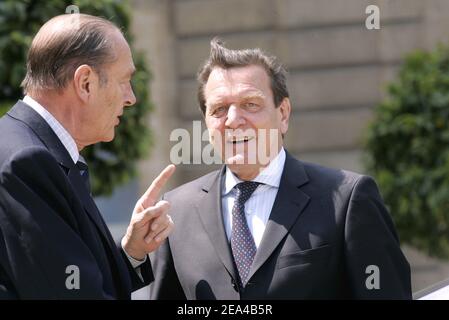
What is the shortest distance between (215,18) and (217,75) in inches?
236

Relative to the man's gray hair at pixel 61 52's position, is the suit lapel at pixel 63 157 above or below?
below

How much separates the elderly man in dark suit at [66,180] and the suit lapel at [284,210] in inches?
12.6

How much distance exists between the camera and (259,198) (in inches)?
120

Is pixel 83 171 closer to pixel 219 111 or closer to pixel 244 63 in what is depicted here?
pixel 219 111

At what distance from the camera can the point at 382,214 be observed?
9.60 feet

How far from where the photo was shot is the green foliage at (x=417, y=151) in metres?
6.59

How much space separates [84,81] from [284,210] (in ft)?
2.55

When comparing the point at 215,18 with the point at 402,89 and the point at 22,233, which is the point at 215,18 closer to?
the point at 402,89

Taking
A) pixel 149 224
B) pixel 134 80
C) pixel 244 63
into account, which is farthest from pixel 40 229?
pixel 134 80

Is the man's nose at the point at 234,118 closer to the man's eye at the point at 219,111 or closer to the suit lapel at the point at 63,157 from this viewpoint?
the man's eye at the point at 219,111

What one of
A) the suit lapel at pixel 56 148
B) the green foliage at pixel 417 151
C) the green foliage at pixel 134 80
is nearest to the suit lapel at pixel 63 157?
the suit lapel at pixel 56 148

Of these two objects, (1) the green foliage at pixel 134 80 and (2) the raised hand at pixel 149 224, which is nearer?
(2) the raised hand at pixel 149 224

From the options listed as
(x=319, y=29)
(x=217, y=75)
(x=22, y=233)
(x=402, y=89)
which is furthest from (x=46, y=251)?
(x=319, y=29)

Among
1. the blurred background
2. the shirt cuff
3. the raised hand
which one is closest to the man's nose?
the raised hand
